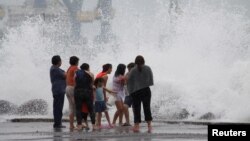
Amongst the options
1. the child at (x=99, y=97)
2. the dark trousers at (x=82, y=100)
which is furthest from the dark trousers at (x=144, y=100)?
the child at (x=99, y=97)

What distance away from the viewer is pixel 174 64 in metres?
31.6

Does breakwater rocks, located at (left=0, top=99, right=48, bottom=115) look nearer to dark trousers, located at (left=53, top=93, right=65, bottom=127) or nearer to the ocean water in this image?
the ocean water

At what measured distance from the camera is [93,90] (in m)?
16.4

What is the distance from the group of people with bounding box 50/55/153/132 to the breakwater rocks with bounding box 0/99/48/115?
797cm

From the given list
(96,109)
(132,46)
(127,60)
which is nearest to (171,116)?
(96,109)

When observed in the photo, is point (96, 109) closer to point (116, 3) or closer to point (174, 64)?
point (174, 64)

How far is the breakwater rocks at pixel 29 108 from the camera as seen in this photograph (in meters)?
25.3

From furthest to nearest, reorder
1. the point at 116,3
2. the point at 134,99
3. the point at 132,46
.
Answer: the point at 116,3 → the point at 132,46 → the point at 134,99

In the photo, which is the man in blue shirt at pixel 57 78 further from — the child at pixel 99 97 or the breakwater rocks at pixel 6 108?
the breakwater rocks at pixel 6 108

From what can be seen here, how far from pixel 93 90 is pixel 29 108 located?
951 cm

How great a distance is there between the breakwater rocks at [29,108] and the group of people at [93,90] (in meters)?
7.97

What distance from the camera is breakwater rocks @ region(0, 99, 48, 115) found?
25344 mm

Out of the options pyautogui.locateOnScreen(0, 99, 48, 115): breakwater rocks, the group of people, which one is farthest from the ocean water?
the group of people

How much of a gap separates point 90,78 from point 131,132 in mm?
1454
